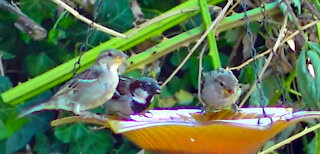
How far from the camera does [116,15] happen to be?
3.00 m

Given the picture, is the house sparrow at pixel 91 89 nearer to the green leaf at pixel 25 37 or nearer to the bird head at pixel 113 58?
the bird head at pixel 113 58

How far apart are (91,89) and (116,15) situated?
1071 mm

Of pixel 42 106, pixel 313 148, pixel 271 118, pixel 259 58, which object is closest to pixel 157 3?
pixel 259 58

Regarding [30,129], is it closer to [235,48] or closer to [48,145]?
[48,145]

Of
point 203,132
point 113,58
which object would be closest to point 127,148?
point 113,58

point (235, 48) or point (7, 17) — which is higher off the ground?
point (7, 17)

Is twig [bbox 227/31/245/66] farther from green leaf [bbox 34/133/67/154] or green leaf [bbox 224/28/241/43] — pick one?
green leaf [bbox 34/133/67/154]

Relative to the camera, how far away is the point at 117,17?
118 inches

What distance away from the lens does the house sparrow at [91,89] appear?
1.96 metres

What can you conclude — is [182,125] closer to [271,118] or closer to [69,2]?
[271,118]

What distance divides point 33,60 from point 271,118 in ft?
5.16

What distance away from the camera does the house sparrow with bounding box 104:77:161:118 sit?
2074 mm

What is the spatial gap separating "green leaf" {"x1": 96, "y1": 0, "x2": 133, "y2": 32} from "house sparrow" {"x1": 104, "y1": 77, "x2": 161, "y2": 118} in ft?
2.77

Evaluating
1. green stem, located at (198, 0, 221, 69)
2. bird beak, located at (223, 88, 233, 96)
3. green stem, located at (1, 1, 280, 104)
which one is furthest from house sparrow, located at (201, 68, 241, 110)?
green stem, located at (1, 1, 280, 104)
